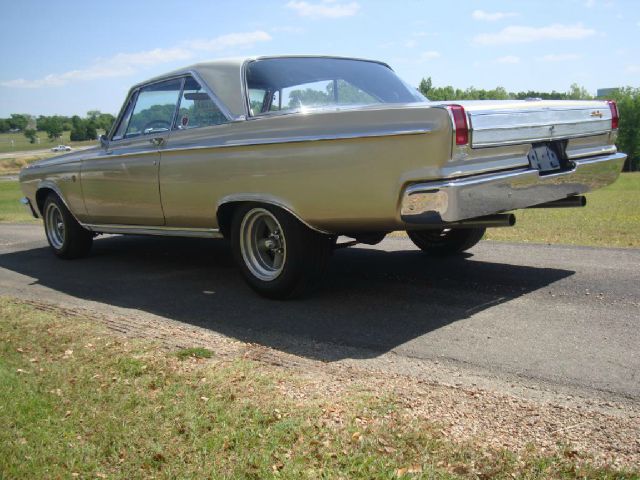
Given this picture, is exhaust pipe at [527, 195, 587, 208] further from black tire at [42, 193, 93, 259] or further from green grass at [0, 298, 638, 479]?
black tire at [42, 193, 93, 259]

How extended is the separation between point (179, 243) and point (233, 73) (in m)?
3.71

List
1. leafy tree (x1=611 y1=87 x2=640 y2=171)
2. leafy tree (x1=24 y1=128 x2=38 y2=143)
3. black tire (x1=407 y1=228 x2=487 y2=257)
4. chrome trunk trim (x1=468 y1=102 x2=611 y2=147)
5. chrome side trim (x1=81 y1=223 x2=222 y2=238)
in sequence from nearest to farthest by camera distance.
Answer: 1. chrome trunk trim (x1=468 y1=102 x2=611 y2=147)
2. chrome side trim (x1=81 y1=223 x2=222 y2=238)
3. black tire (x1=407 y1=228 x2=487 y2=257)
4. leafy tree (x1=611 y1=87 x2=640 y2=171)
5. leafy tree (x1=24 y1=128 x2=38 y2=143)

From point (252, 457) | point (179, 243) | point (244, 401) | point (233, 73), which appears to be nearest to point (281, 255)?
point (233, 73)

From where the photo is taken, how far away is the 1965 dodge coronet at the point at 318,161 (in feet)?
13.9

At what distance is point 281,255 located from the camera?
5395mm

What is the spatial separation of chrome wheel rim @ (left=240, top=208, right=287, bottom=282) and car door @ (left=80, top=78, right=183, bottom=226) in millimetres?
1152

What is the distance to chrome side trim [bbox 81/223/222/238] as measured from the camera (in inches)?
229

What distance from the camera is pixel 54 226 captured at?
27.3ft

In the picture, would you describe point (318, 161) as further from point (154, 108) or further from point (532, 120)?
point (154, 108)

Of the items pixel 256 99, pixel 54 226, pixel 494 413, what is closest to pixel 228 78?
pixel 256 99

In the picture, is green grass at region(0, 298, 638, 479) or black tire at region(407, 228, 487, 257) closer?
green grass at region(0, 298, 638, 479)

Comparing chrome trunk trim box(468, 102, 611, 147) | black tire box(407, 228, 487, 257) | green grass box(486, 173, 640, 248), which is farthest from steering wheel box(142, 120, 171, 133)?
green grass box(486, 173, 640, 248)

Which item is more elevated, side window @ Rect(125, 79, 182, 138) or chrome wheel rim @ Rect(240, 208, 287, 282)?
side window @ Rect(125, 79, 182, 138)

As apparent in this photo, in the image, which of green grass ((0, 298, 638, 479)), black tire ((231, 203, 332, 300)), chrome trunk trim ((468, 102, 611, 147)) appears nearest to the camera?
green grass ((0, 298, 638, 479))
